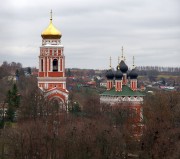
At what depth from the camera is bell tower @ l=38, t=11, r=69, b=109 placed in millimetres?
46031

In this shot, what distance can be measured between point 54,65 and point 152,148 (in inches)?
653

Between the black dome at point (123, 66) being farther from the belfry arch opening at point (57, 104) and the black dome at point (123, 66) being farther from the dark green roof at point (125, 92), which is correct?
the belfry arch opening at point (57, 104)

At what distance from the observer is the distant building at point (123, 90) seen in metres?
45.8

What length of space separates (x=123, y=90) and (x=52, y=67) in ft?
16.9

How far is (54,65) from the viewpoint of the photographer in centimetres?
4638

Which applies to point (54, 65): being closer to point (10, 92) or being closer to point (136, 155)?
point (10, 92)

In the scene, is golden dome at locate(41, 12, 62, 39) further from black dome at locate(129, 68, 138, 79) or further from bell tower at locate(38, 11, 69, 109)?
black dome at locate(129, 68, 138, 79)

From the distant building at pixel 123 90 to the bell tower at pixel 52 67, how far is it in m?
3.20

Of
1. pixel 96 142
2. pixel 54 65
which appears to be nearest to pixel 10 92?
pixel 54 65

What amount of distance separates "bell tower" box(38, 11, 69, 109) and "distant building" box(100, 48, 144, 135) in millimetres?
3196

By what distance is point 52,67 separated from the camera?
151ft

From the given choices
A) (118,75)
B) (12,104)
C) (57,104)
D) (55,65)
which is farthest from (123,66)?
(12,104)

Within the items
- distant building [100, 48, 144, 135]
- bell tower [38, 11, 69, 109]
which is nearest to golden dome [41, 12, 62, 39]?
bell tower [38, 11, 69, 109]

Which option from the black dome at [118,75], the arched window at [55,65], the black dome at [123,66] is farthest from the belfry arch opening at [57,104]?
the black dome at [123,66]
